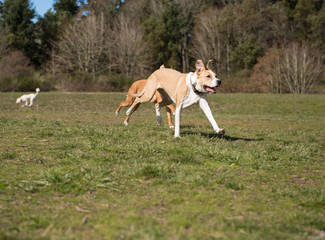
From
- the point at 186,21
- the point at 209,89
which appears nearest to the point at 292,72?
the point at 186,21

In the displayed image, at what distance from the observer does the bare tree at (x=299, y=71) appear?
139ft

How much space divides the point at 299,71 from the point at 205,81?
123 ft

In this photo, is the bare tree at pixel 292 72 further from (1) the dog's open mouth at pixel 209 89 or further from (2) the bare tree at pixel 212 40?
(1) the dog's open mouth at pixel 209 89

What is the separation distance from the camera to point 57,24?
69.8 meters

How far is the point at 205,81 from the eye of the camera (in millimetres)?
8516

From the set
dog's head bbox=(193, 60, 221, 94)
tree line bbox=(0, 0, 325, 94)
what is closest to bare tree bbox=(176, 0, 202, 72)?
tree line bbox=(0, 0, 325, 94)

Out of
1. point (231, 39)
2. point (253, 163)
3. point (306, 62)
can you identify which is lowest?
point (253, 163)

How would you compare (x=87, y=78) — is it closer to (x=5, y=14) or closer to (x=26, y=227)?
(x=5, y=14)

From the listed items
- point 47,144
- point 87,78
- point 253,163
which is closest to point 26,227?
point 253,163

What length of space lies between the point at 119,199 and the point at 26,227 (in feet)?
3.66

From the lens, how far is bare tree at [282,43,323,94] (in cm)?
4233

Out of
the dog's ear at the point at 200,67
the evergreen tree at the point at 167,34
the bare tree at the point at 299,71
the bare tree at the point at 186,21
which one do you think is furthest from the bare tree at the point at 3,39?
the dog's ear at the point at 200,67

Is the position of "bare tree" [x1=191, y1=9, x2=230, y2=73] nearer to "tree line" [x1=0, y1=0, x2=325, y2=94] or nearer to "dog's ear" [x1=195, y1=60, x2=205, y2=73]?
"tree line" [x1=0, y1=0, x2=325, y2=94]

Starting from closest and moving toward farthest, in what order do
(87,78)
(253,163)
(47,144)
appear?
(253,163) < (47,144) < (87,78)
